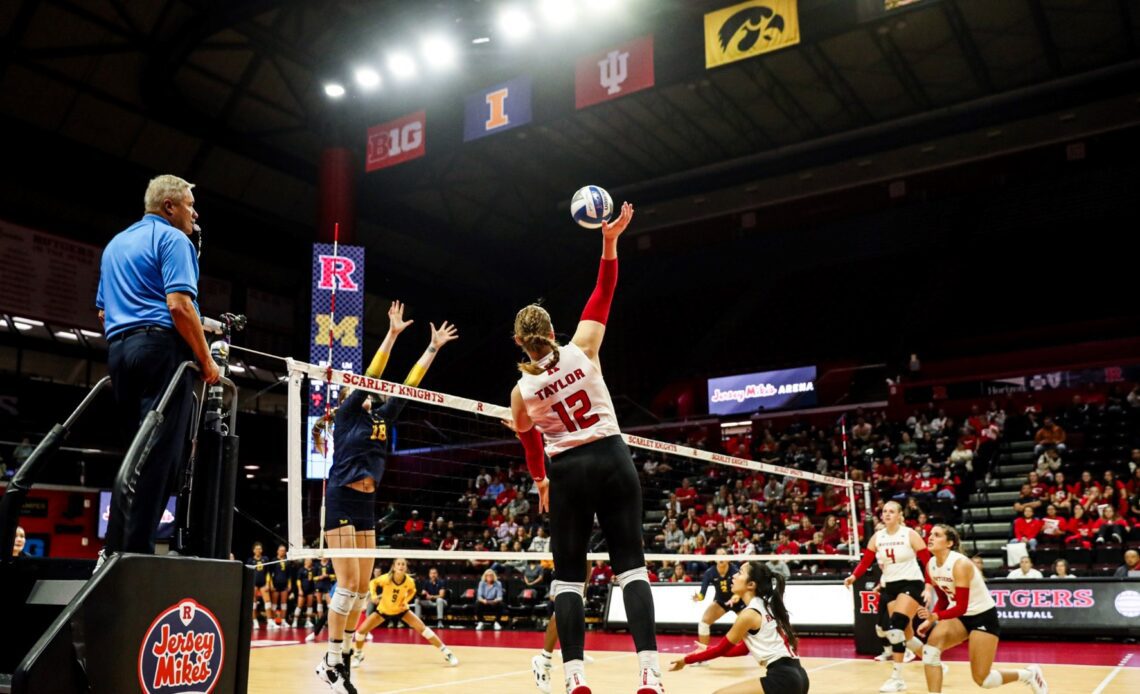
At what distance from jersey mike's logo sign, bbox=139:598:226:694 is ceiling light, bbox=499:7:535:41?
1406cm

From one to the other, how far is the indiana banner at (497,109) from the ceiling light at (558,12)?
5.04ft

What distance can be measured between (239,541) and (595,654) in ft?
68.6

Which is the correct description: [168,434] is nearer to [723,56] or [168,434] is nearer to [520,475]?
[723,56]

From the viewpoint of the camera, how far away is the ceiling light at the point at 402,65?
1734 centimetres

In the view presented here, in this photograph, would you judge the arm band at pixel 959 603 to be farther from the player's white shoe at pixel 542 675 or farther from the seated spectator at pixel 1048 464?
the seated spectator at pixel 1048 464

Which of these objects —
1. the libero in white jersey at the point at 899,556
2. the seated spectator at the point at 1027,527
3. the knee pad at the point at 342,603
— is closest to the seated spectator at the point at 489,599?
the libero in white jersey at the point at 899,556

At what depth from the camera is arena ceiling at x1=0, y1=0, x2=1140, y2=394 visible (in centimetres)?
1752

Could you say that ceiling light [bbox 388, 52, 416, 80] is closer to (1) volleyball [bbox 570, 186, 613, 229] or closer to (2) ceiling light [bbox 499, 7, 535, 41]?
(2) ceiling light [bbox 499, 7, 535, 41]

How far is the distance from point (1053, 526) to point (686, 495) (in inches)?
305

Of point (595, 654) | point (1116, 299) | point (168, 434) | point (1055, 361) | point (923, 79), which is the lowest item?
point (595, 654)

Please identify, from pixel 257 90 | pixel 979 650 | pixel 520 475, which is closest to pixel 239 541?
pixel 520 475

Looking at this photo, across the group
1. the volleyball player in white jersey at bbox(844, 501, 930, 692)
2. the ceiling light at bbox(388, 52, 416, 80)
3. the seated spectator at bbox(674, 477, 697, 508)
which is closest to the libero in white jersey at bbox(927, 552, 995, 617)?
the volleyball player in white jersey at bbox(844, 501, 930, 692)

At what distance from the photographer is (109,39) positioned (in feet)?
62.6

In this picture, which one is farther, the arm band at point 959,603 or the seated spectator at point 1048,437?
the seated spectator at point 1048,437
